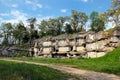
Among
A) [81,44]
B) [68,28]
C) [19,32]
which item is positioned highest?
[68,28]

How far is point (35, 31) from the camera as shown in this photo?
10400 centimetres

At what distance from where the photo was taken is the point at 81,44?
6712cm

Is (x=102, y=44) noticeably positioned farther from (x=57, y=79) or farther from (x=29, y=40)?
(x=29, y=40)

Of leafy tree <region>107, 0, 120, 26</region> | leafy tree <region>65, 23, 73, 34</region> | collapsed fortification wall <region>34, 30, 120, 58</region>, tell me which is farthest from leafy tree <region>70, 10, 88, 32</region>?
leafy tree <region>107, 0, 120, 26</region>

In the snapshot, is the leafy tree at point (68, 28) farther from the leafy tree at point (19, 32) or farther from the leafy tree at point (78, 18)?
the leafy tree at point (19, 32)

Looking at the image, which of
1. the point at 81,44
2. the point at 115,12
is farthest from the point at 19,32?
the point at 115,12

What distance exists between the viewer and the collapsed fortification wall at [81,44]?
169 ft

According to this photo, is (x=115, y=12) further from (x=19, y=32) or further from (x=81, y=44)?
(x=19, y=32)

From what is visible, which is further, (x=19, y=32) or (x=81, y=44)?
(x=19, y=32)

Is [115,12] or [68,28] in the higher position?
[68,28]

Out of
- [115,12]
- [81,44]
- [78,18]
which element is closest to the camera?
[115,12]

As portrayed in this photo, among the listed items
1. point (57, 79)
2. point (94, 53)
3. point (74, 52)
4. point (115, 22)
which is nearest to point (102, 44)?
point (94, 53)

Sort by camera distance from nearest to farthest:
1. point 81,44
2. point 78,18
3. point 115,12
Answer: point 115,12
point 81,44
point 78,18

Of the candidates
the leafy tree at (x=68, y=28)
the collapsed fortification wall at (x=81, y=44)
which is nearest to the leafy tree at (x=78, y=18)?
the leafy tree at (x=68, y=28)
